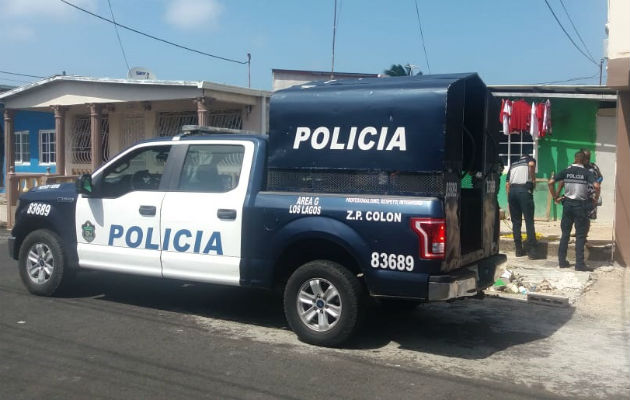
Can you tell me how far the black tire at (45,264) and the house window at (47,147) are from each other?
1417 cm

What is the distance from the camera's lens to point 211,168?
22.0 ft

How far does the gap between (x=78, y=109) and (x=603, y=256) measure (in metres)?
14.8

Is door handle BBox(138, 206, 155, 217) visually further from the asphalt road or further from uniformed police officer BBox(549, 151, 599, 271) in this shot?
uniformed police officer BBox(549, 151, 599, 271)

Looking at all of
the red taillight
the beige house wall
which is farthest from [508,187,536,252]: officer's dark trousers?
the red taillight

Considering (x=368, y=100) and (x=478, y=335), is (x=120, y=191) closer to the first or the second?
(x=368, y=100)

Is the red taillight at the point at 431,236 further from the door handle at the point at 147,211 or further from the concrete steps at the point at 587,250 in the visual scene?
the concrete steps at the point at 587,250

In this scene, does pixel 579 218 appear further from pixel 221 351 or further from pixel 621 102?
pixel 221 351

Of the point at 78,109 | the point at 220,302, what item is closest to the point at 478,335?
the point at 220,302

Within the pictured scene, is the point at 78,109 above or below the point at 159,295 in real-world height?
above

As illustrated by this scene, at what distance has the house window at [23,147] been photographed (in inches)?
855

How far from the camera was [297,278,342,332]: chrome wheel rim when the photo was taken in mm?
5809

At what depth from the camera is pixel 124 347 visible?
575 cm

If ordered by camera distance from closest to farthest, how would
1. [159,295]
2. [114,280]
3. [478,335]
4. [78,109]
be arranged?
[478,335], [159,295], [114,280], [78,109]

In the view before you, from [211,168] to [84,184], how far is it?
1559 millimetres
